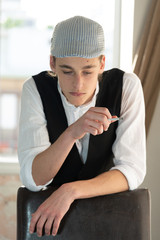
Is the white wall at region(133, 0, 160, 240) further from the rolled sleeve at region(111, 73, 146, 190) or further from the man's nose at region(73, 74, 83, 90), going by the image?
the man's nose at region(73, 74, 83, 90)

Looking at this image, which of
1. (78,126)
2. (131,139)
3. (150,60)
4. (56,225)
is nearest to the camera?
(56,225)

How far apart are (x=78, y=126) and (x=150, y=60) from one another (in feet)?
3.51

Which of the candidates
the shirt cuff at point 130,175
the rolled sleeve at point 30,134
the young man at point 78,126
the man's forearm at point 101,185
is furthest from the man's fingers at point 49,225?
the shirt cuff at point 130,175

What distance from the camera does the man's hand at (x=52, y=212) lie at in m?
1.62

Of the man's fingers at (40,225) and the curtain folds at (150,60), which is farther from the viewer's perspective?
the curtain folds at (150,60)

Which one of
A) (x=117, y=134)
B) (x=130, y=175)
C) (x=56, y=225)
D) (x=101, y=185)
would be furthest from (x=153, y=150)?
(x=56, y=225)

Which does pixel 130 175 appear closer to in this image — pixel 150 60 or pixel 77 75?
pixel 77 75

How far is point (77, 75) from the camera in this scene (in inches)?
72.4

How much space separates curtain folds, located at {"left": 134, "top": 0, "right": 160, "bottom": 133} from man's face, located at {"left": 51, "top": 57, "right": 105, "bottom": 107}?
0.77m

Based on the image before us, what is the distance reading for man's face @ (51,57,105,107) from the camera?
1836mm

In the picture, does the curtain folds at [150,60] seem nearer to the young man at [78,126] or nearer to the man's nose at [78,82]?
the young man at [78,126]

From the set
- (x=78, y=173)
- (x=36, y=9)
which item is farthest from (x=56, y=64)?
(x=36, y=9)

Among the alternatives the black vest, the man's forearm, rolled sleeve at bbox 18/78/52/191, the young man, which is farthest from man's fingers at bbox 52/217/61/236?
the black vest

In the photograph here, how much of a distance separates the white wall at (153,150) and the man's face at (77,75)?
2.82ft
